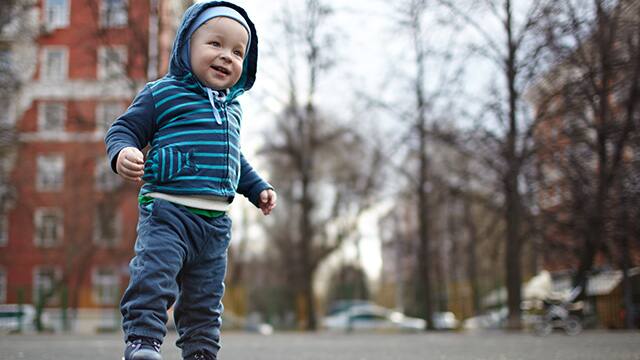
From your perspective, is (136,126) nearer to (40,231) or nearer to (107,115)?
(107,115)

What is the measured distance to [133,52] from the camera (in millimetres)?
20359

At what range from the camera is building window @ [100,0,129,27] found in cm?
2062

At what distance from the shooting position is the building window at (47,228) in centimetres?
3900

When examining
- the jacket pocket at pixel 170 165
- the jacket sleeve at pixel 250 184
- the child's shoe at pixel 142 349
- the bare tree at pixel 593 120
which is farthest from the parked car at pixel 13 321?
the child's shoe at pixel 142 349

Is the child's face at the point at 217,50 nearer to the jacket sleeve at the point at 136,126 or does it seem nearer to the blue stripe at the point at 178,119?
the blue stripe at the point at 178,119

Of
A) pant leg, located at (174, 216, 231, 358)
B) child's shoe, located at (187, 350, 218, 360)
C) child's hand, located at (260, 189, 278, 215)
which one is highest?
child's hand, located at (260, 189, 278, 215)

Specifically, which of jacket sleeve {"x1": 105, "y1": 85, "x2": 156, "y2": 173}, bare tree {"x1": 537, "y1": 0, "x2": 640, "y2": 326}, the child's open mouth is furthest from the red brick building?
the child's open mouth

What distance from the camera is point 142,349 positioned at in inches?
109

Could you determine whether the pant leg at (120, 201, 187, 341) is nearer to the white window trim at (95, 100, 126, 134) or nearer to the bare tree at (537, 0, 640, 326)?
the white window trim at (95, 100, 126, 134)

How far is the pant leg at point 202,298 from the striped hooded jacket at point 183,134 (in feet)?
0.62

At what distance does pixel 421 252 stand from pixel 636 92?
9.77 meters

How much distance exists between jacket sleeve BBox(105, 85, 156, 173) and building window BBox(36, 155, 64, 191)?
38.1m

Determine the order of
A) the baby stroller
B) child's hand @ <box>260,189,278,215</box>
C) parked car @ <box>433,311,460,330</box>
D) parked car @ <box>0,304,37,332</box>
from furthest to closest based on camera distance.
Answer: parked car @ <box>433,311,460,330</box> → parked car @ <box>0,304,37,332</box> → the baby stroller → child's hand @ <box>260,189,278,215</box>

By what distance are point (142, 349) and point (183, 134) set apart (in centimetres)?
90
